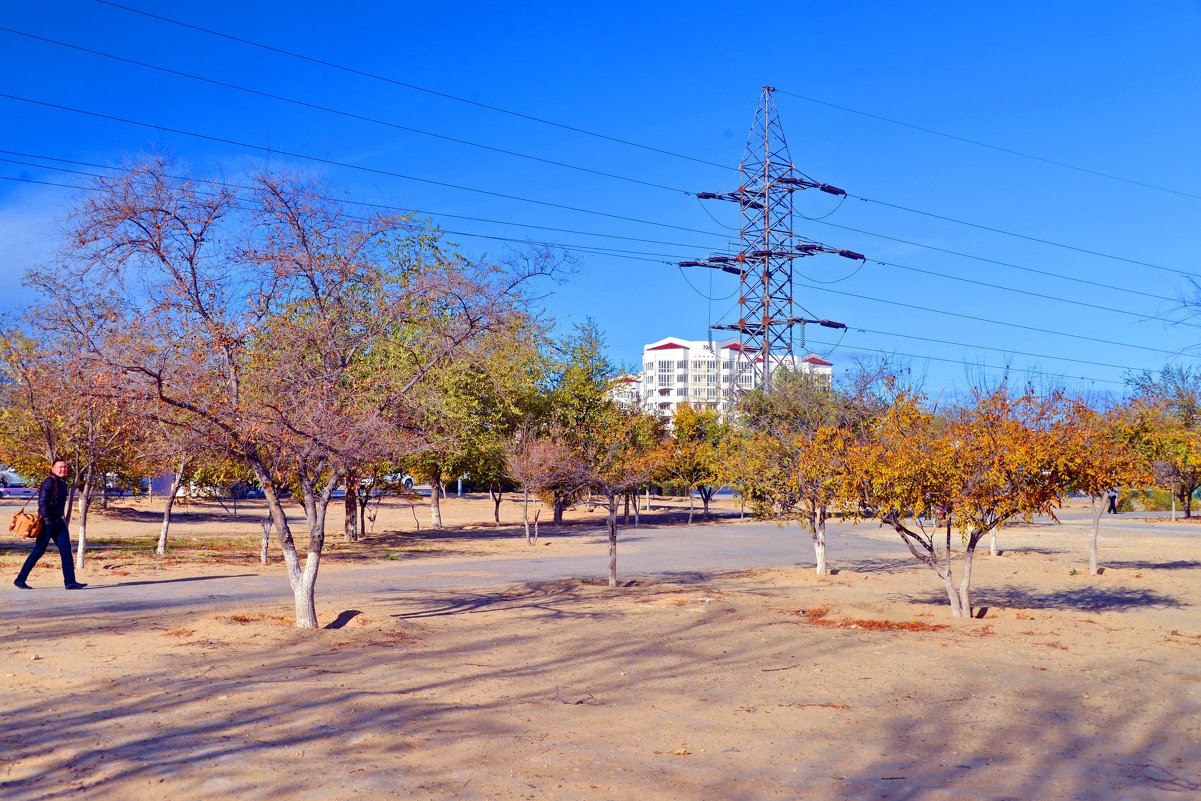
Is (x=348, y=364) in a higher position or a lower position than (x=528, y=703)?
higher

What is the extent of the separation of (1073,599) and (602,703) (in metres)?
12.4

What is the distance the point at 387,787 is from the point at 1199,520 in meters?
53.1

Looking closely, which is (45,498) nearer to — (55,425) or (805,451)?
(55,425)

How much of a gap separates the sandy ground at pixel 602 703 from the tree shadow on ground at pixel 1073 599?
110 cm

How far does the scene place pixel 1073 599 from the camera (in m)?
17.7

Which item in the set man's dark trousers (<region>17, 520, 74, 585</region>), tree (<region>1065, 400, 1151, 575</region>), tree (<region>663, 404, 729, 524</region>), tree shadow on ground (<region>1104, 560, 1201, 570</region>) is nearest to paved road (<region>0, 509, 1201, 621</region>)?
man's dark trousers (<region>17, 520, 74, 585</region>)

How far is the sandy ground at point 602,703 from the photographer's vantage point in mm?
6168

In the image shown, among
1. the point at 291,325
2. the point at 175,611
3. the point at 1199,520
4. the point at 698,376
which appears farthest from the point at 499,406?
the point at 698,376

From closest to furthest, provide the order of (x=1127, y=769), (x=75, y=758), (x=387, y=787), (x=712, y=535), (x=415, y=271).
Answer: (x=387, y=787), (x=75, y=758), (x=1127, y=769), (x=415, y=271), (x=712, y=535)

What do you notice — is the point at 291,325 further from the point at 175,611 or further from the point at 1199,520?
the point at 1199,520

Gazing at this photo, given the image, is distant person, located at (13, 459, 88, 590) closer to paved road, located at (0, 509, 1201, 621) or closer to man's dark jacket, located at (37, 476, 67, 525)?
man's dark jacket, located at (37, 476, 67, 525)

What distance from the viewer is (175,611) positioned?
13438 mm

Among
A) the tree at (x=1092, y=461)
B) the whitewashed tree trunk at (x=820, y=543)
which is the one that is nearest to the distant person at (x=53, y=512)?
the whitewashed tree trunk at (x=820, y=543)

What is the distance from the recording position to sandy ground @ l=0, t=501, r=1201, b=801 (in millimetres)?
6168
